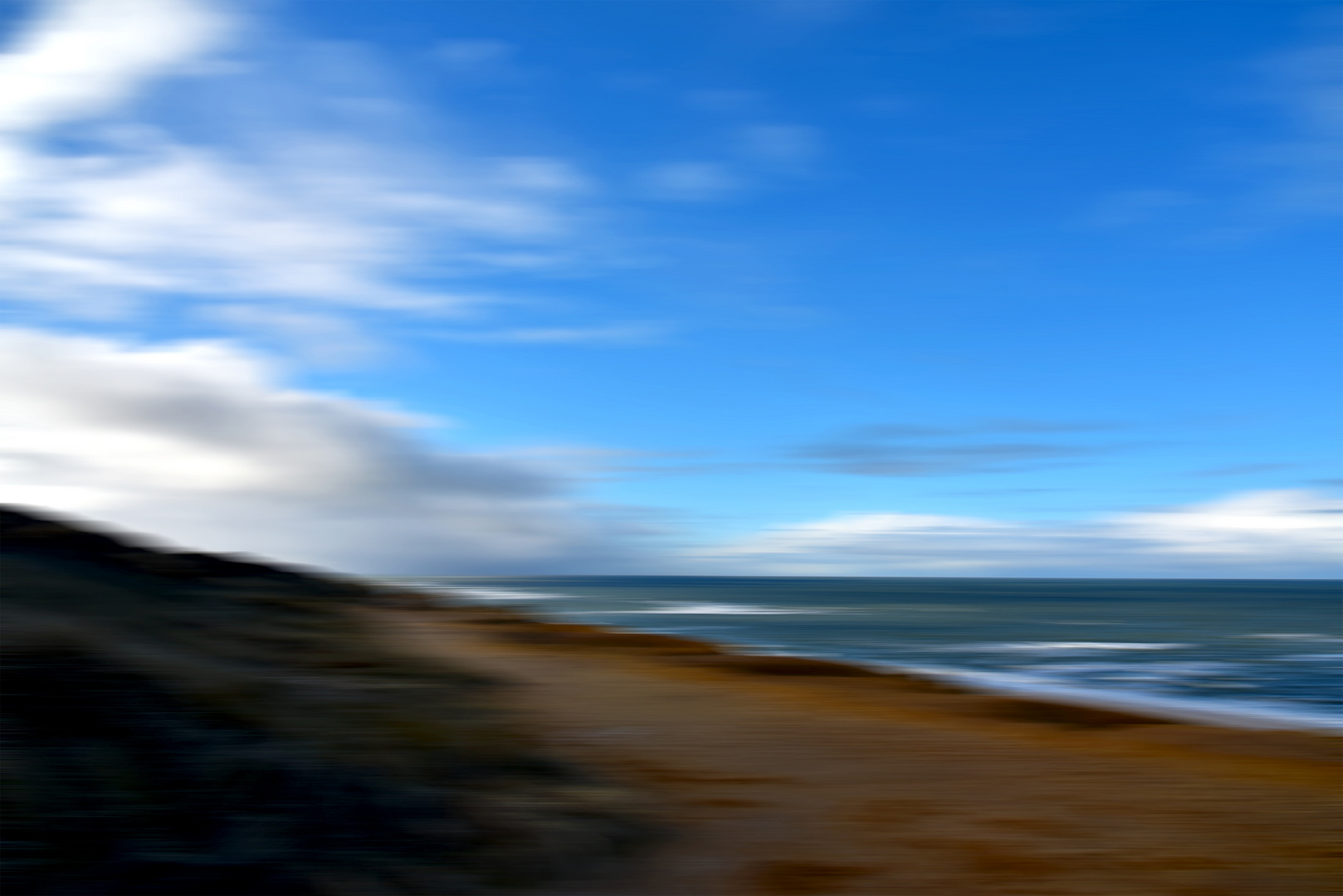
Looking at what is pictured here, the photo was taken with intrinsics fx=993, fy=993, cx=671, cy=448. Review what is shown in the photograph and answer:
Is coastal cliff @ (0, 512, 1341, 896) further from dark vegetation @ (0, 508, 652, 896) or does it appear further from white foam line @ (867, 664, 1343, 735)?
white foam line @ (867, 664, 1343, 735)

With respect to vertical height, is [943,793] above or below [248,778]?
below

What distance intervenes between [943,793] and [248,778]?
3.73 meters

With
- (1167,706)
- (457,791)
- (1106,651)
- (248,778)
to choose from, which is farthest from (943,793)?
(1106,651)

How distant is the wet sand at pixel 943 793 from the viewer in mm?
4219

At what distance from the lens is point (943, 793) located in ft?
18.5

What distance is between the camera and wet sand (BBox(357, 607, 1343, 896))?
422cm

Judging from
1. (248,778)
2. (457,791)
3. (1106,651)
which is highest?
(248,778)

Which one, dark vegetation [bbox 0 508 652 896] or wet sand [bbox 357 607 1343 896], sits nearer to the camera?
dark vegetation [bbox 0 508 652 896]

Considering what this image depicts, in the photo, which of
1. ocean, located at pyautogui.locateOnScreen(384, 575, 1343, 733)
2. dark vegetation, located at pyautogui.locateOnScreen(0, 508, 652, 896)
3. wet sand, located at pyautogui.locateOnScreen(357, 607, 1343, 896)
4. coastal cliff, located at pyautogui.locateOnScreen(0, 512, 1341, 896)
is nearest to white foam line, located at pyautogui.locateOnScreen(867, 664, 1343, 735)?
ocean, located at pyautogui.locateOnScreen(384, 575, 1343, 733)

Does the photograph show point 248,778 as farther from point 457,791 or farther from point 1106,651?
point 1106,651

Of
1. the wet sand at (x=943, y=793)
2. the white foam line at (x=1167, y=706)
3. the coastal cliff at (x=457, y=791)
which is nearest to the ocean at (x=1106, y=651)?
the white foam line at (x=1167, y=706)

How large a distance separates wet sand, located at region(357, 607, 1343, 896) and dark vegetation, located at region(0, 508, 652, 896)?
1.43 ft

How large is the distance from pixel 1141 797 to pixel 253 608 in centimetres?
519

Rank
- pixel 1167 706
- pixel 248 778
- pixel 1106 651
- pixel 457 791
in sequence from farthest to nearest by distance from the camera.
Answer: pixel 1106 651
pixel 1167 706
pixel 457 791
pixel 248 778
